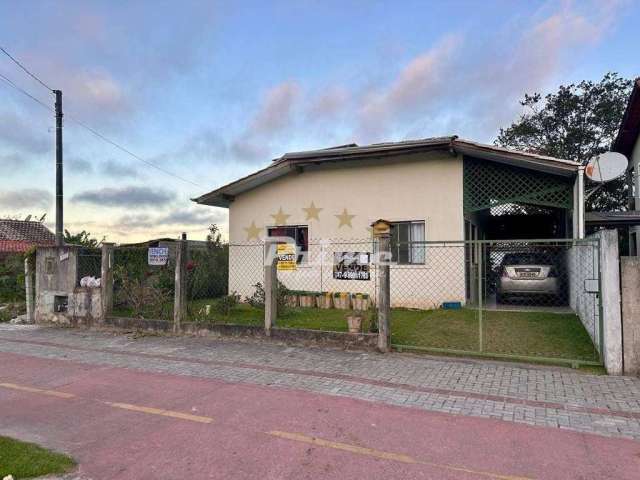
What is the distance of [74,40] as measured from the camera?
33.8 feet

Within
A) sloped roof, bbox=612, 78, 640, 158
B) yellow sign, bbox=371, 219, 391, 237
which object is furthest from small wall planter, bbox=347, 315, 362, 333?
sloped roof, bbox=612, 78, 640, 158

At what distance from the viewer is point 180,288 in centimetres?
870

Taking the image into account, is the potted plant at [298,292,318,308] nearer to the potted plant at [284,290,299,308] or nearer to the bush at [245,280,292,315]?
the potted plant at [284,290,299,308]

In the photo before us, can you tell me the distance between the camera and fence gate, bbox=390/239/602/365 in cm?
714

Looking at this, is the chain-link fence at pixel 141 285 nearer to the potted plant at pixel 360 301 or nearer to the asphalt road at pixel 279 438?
the asphalt road at pixel 279 438

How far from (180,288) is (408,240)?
6122 millimetres

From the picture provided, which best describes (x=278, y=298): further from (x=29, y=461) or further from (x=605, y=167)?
(x=605, y=167)

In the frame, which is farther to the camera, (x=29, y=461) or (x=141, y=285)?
(x=141, y=285)

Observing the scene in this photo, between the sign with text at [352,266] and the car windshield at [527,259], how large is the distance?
349cm

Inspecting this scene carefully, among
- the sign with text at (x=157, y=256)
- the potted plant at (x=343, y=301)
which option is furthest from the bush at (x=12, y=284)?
the potted plant at (x=343, y=301)

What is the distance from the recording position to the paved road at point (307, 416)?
3420 millimetres

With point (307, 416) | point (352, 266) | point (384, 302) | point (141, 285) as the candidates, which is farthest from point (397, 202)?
point (307, 416)

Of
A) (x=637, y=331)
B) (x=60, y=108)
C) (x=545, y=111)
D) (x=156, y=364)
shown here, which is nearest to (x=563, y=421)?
(x=637, y=331)

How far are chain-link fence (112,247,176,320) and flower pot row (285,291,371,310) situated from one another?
3.03 metres
